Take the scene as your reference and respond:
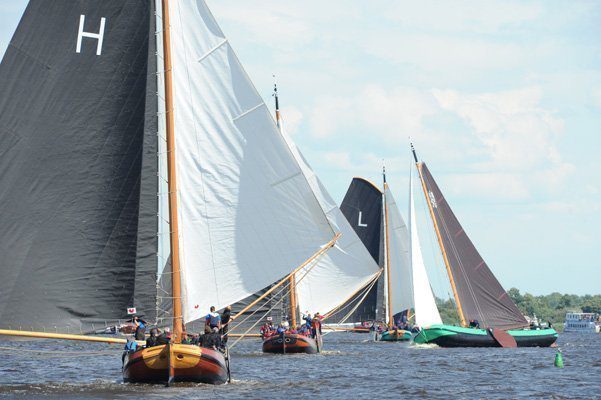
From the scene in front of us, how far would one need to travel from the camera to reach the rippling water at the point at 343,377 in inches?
1364

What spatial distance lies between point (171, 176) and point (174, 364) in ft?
19.1

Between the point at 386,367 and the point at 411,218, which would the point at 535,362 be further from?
the point at 411,218

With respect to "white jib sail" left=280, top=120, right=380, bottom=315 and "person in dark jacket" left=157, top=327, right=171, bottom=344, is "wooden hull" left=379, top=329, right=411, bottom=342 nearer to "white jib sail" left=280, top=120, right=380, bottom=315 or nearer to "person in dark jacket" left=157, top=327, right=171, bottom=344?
"white jib sail" left=280, top=120, right=380, bottom=315

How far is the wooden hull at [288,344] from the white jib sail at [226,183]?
82.2ft

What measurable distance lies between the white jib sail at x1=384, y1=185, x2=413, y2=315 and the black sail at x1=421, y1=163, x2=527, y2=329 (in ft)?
87.6

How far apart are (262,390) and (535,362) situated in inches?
928

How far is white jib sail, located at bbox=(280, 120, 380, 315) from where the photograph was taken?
61.7 metres

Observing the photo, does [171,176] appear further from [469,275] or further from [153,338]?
[469,275]

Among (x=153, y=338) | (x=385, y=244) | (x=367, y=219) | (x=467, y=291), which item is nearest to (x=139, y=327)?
(x=153, y=338)

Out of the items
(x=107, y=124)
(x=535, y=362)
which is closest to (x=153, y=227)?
(x=107, y=124)

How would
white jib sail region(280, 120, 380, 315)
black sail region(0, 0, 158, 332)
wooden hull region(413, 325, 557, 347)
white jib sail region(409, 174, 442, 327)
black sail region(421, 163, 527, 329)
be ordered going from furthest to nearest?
white jib sail region(409, 174, 442, 327) < wooden hull region(413, 325, 557, 347) < black sail region(421, 163, 527, 329) < white jib sail region(280, 120, 380, 315) < black sail region(0, 0, 158, 332)

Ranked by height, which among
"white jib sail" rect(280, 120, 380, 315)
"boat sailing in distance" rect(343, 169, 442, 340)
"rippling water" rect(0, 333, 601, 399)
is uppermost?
"boat sailing in distance" rect(343, 169, 442, 340)

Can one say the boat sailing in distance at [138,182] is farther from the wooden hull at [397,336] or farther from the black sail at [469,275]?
the wooden hull at [397,336]

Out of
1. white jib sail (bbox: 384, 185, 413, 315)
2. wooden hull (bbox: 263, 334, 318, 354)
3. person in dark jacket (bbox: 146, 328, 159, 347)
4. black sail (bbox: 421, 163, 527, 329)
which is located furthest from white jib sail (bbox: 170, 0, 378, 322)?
white jib sail (bbox: 384, 185, 413, 315)
